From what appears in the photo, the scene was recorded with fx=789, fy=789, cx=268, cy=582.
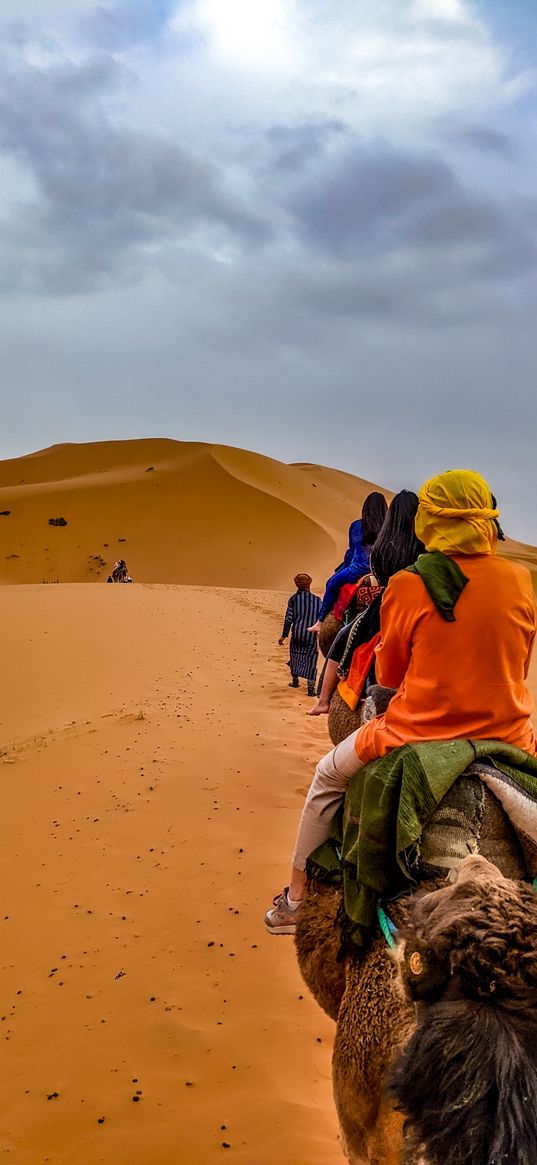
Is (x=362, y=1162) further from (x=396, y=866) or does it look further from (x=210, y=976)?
(x=210, y=976)

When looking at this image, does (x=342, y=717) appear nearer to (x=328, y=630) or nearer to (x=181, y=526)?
(x=328, y=630)

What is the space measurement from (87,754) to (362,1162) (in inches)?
290

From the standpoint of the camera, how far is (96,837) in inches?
265

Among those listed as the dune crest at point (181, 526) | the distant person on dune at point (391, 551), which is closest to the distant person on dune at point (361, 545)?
the distant person on dune at point (391, 551)

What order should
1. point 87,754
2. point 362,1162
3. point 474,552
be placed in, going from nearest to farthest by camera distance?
point 362,1162
point 474,552
point 87,754

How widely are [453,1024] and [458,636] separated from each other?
3.78 feet

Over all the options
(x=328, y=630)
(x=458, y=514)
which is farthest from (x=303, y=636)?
(x=458, y=514)

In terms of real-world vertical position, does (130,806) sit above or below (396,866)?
below

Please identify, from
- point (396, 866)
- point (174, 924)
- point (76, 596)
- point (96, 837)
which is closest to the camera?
point (396, 866)

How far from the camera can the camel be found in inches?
61.9

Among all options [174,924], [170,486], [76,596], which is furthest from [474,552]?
[170,486]

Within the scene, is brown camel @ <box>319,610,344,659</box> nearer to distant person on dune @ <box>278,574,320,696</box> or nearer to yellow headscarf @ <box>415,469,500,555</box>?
yellow headscarf @ <box>415,469,500,555</box>

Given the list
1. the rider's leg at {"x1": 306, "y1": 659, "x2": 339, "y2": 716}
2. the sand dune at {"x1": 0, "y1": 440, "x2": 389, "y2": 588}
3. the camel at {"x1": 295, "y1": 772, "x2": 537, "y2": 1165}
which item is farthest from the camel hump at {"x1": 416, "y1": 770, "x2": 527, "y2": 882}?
the sand dune at {"x1": 0, "y1": 440, "x2": 389, "y2": 588}

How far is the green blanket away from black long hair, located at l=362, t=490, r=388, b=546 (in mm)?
2611
